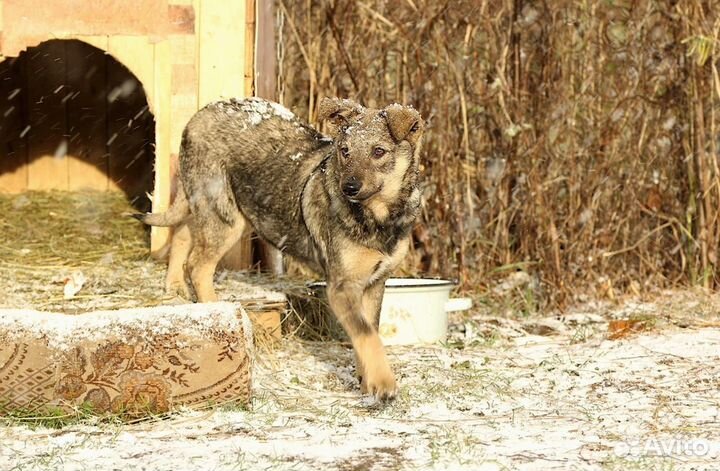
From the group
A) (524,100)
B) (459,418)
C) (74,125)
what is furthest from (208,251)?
(74,125)

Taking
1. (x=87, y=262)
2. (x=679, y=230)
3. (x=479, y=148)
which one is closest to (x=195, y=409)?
(x=87, y=262)

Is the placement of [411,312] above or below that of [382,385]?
above

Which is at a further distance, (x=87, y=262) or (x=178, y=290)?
(x=87, y=262)

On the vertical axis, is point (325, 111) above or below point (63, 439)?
above

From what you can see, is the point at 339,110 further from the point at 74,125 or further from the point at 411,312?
the point at 74,125

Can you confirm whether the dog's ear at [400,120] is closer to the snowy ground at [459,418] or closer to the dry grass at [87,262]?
the snowy ground at [459,418]

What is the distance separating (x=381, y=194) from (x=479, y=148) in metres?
2.73

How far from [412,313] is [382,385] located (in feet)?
5.64

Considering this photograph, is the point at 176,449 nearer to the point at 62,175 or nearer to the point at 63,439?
the point at 63,439

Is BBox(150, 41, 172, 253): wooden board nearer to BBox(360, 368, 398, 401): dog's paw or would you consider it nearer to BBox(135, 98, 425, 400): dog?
BBox(135, 98, 425, 400): dog

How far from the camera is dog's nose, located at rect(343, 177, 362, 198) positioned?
504 centimetres

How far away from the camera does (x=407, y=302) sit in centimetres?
655

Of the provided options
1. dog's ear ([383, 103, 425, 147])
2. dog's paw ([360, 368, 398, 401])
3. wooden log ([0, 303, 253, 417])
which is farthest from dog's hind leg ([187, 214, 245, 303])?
dog's paw ([360, 368, 398, 401])

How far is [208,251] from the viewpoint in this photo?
247 inches
